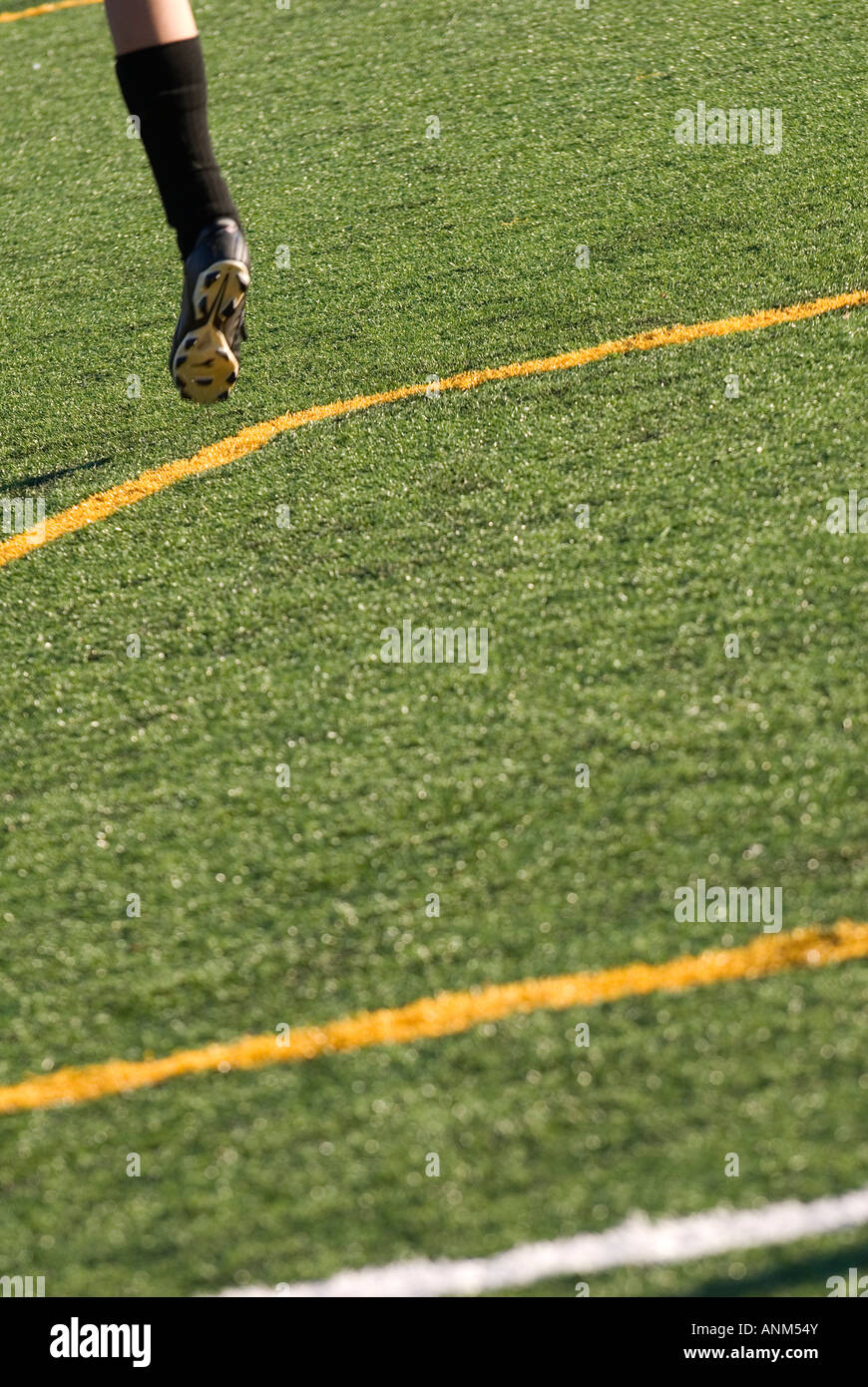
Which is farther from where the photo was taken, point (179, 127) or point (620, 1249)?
point (179, 127)

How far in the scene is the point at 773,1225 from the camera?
1906 mm

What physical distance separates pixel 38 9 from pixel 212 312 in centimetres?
578

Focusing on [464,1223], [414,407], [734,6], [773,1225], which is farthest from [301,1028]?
[734,6]

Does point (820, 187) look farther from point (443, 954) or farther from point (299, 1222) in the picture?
point (299, 1222)

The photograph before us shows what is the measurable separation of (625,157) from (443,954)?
12.4 feet

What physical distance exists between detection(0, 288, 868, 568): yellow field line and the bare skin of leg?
1.49 m

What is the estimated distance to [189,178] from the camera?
2750mm

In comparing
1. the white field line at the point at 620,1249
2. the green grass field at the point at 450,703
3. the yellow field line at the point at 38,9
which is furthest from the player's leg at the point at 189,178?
the yellow field line at the point at 38,9

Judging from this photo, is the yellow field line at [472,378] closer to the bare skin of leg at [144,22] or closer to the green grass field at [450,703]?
the green grass field at [450,703]

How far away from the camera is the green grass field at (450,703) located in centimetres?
206

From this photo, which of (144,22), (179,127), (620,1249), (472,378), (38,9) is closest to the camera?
(620,1249)

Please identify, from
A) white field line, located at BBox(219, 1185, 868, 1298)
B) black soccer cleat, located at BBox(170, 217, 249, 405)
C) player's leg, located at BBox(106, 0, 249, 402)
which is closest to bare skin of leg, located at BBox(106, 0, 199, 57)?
player's leg, located at BBox(106, 0, 249, 402)

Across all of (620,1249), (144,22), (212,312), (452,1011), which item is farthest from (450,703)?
(144,22)

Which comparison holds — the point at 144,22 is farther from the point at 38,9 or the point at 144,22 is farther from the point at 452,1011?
the point at 38,9
